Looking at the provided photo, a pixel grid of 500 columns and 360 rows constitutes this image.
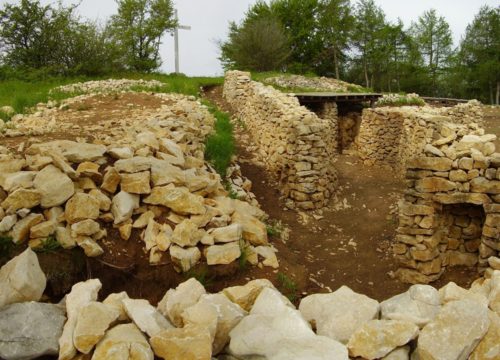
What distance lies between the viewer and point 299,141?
9883 millimetres

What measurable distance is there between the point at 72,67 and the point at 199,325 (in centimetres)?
2060

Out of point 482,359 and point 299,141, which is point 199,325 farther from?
point 299,141

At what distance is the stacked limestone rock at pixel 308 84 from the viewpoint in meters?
23.8

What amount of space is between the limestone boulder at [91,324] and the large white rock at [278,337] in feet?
2.74

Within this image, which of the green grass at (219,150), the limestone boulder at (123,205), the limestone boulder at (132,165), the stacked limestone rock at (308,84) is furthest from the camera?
the stacked limestone rock at (308,84)

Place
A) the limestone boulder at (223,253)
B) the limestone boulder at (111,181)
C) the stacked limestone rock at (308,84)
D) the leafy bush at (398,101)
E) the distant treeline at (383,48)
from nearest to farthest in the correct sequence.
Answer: the limestone boulder at (223,253) < the limestone boulder at (111,181) < the leafy bush at (398,101) < the stacked limestone rock at (308,84) < the distant treeline at (383,48)

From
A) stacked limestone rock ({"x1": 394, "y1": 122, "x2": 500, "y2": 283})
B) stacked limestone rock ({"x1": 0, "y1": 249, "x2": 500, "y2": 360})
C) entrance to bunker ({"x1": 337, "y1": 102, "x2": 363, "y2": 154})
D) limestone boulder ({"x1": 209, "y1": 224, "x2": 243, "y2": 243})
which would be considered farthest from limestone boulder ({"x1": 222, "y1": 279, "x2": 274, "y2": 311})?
entrance to bunker ({"x1": 337, "y1": 102, "x2": 363, "y2": 154})

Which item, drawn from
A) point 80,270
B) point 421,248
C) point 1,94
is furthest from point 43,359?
point 1,94

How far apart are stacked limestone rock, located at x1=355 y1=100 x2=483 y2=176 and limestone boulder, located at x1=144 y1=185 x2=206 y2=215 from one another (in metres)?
8.75

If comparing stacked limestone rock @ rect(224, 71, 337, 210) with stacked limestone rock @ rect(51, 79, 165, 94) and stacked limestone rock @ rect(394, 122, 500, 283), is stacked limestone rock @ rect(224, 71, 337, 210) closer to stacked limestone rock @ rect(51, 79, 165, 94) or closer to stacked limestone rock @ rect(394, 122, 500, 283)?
stacked limestone rock @ rect(394, 122, 500, 283)

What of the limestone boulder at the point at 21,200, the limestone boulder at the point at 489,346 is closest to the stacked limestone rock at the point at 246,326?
the limestone boulder at the point at 489,346

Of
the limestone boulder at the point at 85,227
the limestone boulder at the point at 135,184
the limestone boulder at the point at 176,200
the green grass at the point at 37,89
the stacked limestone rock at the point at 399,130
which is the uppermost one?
the green grass at the point at 37,89

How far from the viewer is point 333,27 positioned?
39.5 metres

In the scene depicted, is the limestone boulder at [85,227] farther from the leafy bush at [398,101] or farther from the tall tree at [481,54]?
the tall tree at [481,54]
